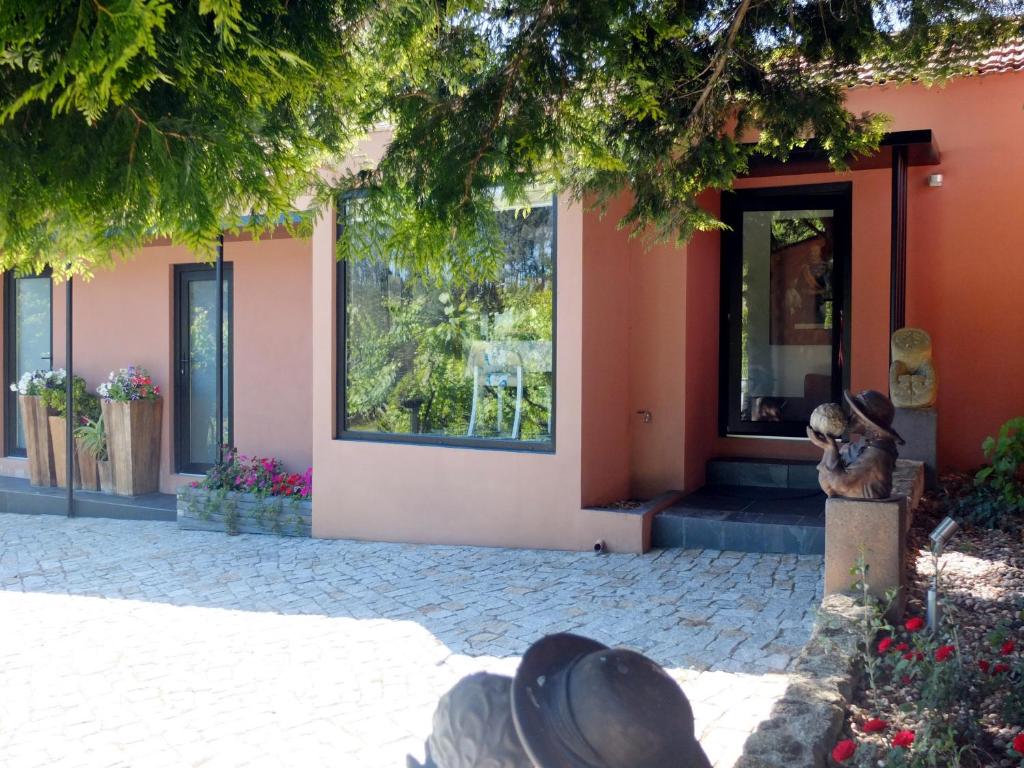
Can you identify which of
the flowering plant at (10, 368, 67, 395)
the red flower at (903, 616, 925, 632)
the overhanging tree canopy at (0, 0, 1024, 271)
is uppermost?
the overhanging tree canopy at (0, 0, 1024, 271)

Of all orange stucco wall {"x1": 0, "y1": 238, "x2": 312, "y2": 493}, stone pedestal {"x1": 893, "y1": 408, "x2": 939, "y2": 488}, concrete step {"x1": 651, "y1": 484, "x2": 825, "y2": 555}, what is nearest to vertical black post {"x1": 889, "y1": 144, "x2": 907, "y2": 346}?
stone pedestal {"x1": 893, "y1": 408, "x2": 939, "y2": 488}

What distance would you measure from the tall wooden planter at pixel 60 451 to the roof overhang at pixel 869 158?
8341mm

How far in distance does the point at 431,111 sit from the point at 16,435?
11.0 metres

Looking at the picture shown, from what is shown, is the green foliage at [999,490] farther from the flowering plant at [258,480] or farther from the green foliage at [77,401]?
the green foliage at [77,401]

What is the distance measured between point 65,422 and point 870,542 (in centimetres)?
952

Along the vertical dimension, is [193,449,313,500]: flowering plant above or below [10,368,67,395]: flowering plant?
below

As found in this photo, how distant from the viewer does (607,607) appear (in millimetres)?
5836

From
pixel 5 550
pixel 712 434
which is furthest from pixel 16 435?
pixel 712 434

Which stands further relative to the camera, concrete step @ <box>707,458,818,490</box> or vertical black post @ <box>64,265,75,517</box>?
vertical black post @ <box>64,265,75,517</box>

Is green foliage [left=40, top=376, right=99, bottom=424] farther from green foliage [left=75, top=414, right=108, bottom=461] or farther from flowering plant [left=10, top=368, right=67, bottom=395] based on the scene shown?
green foliage [left=75, top=414, right=108, bottom=461]

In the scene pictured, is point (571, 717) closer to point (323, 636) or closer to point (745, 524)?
point (323, 636)

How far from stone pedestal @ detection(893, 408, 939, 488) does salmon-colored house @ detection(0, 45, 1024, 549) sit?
0.85 meters

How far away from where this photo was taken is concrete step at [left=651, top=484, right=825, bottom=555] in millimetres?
6945

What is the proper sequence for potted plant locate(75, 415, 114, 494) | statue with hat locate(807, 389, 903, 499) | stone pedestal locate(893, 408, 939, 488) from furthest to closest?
potted plant locate(75, 415, 114, 494) < stone pedestal locate(893, 408, 939, 488) < statue with hat locate(807, 389, 903, 499)
